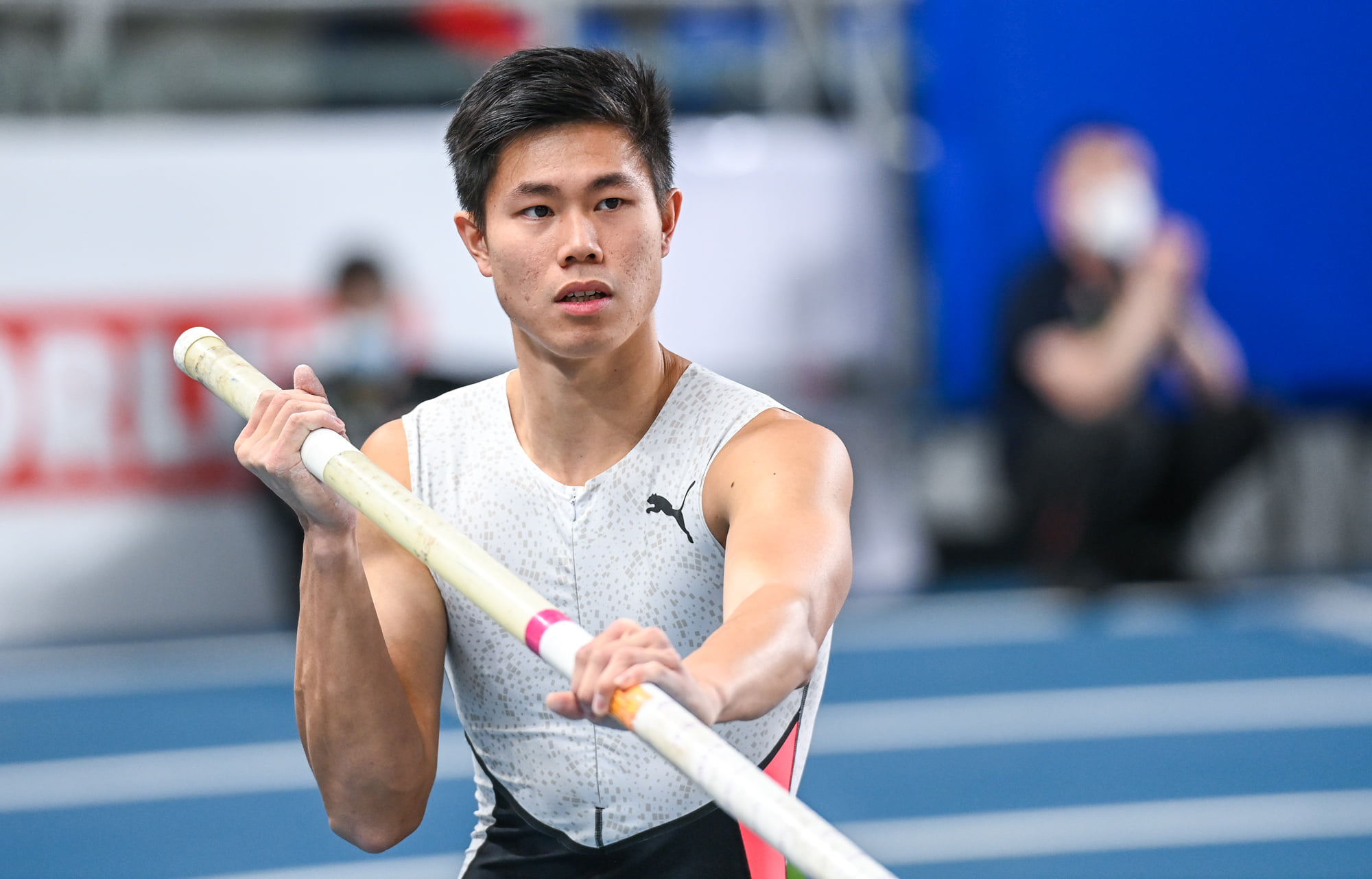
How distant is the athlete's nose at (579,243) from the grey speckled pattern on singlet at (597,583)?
313mm

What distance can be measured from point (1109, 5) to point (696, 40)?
2.04 metres

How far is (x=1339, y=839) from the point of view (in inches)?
175

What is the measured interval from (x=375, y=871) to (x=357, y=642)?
92.0 inches

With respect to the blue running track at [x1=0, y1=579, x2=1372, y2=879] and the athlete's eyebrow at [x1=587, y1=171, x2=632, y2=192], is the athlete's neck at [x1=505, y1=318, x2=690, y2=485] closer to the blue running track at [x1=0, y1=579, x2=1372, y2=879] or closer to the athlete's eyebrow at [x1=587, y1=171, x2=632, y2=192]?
the athlete's eyebrow at [x1=587, y1=171, x2=632, y2=192]

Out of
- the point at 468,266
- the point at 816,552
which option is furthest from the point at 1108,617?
the point at 816,552

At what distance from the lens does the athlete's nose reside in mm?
2154

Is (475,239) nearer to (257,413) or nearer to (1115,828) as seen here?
(257,413)

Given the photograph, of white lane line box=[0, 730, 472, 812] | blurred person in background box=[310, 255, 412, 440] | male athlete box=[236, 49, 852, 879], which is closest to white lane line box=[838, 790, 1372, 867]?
white lane line box=[0, 730, 472, 812]

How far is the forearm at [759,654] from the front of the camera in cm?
189

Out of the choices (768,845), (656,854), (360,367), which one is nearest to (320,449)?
(656,854)

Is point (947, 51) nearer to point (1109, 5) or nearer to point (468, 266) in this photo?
point (1109, 5)

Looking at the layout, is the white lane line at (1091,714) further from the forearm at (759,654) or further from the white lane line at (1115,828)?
the forearm at (759,654)

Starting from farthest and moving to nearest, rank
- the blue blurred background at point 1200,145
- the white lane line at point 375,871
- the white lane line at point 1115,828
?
the blue blurred background at point 1200,145 → the white lane line at point 1115,828 → the white lane line at point 375,871

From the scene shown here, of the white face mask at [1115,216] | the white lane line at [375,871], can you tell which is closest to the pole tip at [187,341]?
the white lane line at [375,871]
